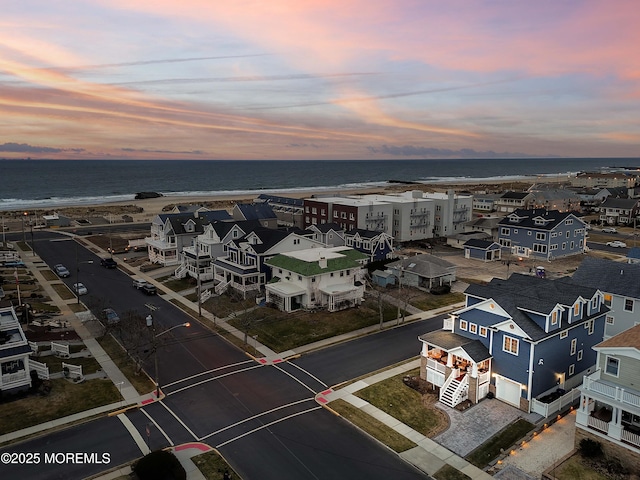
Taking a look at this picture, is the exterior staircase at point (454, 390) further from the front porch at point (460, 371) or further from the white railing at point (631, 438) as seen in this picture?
the white railing at point (631, 438)

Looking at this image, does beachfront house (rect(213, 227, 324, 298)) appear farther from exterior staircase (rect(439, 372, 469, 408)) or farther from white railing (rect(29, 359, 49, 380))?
exterior staircase (rect(439, 372, 469, 408))

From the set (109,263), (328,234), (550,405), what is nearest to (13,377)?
(550,405)

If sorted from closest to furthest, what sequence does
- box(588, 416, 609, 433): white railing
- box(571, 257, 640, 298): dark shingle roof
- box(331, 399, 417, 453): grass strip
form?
1. box(588, 416, 609, 433): white railing
2. box(331, 399, 417, 453): grass strip
3. box(571, 257, 640, 298): dark shingle roof

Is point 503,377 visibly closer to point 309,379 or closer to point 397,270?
point 309,379

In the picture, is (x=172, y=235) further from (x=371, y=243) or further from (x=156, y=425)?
(x=156, y=425)

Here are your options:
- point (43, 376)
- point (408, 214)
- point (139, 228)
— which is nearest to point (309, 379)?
point (43, 376)

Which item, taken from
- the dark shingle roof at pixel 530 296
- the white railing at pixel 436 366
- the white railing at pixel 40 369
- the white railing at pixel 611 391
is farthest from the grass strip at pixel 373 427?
the white railing at pixel 40 369

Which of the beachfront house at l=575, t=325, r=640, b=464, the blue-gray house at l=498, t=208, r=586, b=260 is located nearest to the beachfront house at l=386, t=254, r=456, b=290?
the blue-gray house at l=498, t=208, r=586, b=260
